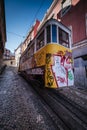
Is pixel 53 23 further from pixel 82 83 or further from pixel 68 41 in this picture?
pixel 82 83

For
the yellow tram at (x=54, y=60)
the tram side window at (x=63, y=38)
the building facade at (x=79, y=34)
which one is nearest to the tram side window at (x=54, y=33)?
the yellow tram at (x=54, y=60)

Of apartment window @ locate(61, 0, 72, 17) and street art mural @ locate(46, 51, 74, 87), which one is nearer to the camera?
street art mural @ locate(46, 51, 74, 87)

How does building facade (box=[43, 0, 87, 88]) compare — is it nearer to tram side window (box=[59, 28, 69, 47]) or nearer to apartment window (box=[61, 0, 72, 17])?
apartment window (box=[61, 0, 72, 17])

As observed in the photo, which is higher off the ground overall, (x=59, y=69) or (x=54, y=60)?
(x=54, y=60)

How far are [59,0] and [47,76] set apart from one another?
11.7 metres

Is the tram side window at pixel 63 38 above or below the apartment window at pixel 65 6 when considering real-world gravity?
below

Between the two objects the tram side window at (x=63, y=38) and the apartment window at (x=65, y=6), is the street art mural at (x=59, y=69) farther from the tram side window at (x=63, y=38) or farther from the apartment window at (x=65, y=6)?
the apartment window at (x=65, y=6)

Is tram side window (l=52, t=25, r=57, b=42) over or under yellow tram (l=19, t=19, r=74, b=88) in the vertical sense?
over

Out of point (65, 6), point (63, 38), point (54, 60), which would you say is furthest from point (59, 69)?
point (65, 6)

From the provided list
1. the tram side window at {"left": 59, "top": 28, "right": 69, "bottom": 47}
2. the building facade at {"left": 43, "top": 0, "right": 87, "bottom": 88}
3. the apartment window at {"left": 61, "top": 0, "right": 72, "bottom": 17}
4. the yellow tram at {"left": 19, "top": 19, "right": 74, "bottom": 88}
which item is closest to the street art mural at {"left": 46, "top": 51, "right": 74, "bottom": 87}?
the yellow tram at {"left": 19, "top": 19, "right": 74, "bottom": 88}

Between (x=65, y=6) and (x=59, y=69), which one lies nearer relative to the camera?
(x=59, y=69)

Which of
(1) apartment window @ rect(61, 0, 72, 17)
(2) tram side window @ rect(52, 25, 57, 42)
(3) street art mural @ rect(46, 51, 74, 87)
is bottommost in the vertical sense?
(3) street art mural @ rect(46, 51, 74, 87)

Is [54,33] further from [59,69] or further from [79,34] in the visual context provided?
[79,34]

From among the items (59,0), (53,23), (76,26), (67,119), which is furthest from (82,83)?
(59,0)
